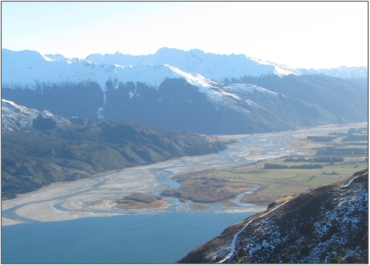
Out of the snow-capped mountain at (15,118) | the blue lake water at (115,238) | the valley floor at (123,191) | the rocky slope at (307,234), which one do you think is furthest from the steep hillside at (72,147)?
the rocky slope at (307,234)

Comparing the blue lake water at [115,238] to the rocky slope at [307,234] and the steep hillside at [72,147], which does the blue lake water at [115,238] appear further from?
the steep hillside at [72,147]

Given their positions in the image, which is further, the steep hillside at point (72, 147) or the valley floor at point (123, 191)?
the steep hillside at point (72, 147)

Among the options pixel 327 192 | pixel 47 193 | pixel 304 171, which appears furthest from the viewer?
pixel 304 171

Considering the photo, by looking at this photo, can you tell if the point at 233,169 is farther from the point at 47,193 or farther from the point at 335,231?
the point at 335,231

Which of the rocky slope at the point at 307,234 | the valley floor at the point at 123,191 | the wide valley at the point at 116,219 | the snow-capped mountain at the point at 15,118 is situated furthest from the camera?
the snow-capped mountain at the point at 15,118

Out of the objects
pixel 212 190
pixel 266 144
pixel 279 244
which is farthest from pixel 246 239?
pixel 266 144

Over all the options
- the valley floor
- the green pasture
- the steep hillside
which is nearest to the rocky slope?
the valley floor

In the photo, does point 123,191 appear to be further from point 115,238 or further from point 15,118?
point 15,118
